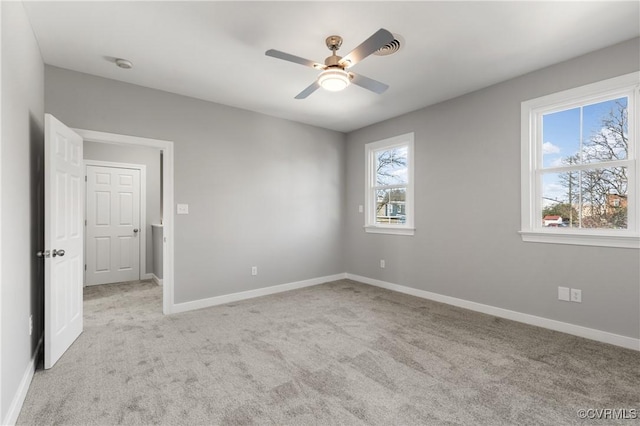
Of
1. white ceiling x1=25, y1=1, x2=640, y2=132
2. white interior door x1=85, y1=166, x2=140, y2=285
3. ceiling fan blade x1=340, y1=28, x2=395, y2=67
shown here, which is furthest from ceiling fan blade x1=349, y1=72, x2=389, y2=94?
white interior door x1=85, y1=166, x2=140, y2=285

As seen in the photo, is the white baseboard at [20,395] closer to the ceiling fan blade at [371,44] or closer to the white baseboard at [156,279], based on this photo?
the white baseboard at [156,279]

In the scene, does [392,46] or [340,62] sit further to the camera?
[392,46]

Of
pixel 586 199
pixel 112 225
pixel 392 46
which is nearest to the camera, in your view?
pixel 392 46

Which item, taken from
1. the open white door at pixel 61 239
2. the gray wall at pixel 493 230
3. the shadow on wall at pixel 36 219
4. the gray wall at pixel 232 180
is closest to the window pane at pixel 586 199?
the gray wall at pixel 493 230

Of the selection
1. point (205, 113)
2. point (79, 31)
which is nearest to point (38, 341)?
point (79, 31)

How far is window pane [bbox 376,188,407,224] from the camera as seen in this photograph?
4810 mm

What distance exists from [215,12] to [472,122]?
121 inches

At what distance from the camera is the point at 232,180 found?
4.34 metres

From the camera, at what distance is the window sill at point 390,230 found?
15.1ft

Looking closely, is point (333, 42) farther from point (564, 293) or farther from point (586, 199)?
point (564, 293)

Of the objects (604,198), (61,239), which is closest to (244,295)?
(61,239)

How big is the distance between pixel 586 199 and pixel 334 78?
2731 mm

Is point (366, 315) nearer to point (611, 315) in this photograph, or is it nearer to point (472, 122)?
point (611, 315)

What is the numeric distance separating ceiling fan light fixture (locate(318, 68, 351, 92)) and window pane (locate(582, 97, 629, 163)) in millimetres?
2457
